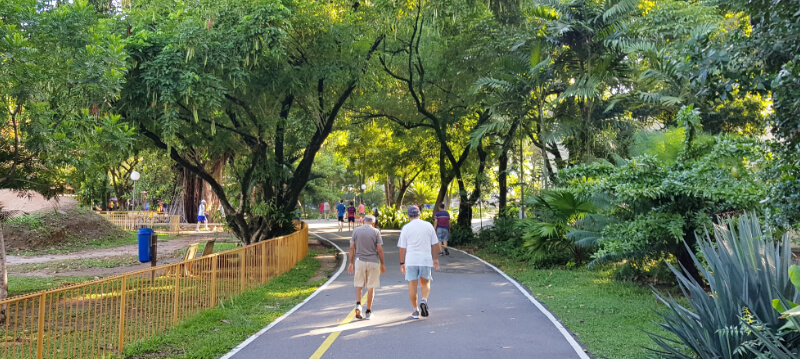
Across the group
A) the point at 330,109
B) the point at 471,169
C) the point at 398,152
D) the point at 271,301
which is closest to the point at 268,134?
the point at 330,109

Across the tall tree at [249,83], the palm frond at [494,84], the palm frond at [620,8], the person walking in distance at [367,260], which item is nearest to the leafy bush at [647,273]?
the person walking in distance at [367,260]

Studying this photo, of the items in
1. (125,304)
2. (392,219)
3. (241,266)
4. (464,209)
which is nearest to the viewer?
(125,304)

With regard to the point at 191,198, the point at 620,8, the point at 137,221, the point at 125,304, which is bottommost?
the point at 125,304

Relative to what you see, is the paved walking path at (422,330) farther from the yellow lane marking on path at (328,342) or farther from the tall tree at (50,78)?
the tall tree at (50,78)

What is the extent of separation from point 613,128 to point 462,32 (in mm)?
6294

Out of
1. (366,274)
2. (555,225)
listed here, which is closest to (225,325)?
(366,274)

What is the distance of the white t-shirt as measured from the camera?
30.3ft

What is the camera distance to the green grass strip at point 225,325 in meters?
7.28

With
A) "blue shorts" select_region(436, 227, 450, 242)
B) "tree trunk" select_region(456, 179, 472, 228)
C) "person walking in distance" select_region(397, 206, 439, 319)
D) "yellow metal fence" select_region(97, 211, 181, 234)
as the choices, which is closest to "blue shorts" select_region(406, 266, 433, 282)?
"person walking in distance" select_region(397, 206, 439, 319)

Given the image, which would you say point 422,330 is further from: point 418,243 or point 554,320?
point 554,320

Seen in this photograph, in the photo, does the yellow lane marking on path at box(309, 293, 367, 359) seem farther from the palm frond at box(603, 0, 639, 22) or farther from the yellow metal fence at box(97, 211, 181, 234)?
the yellow metal fence at box(97, 211, 181, 234)

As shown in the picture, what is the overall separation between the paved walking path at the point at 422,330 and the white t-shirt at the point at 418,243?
2.92 feet

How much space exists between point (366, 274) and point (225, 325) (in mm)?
2286

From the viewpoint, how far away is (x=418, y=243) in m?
9.30
